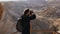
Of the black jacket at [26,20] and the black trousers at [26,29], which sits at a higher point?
the black jacket at [26,20]

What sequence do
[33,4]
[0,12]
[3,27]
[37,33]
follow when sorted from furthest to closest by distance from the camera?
[33,4], [0,12], [3,27], [37,33]

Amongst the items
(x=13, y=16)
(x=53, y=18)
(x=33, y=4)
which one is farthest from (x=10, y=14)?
(x=53, y=18)

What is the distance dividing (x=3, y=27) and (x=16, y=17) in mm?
176

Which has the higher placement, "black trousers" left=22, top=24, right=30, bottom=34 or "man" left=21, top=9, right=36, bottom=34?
"man" left=21, top=9, right=36, bottom=34

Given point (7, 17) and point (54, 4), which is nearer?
point (7, 17)

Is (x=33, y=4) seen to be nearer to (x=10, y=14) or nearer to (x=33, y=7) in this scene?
(x=33, y=7)

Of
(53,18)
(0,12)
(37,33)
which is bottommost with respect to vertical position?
(37,33)

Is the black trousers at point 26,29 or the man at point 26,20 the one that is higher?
the man at point 26,20

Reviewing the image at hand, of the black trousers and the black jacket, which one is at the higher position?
the black jacket

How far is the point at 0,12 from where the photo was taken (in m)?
1.78

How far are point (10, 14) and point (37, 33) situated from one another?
40cm

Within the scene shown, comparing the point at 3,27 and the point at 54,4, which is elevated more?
the point at 54,4

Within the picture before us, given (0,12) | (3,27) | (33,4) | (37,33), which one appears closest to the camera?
(37,33)

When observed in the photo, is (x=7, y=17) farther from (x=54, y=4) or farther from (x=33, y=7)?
(x=54, y=4)
